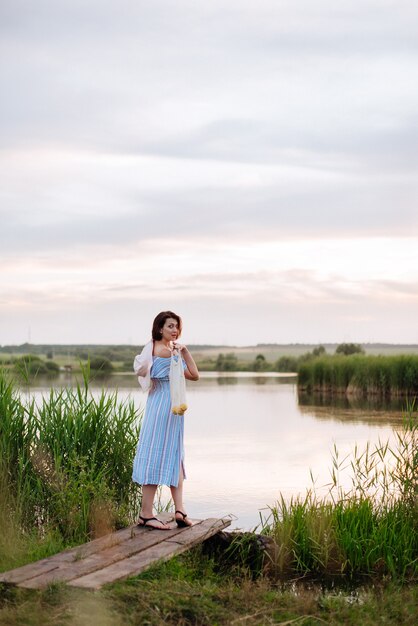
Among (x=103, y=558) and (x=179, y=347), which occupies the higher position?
(x=179, y=347)

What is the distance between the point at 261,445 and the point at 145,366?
9964 mm

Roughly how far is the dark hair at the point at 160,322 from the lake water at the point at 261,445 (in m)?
1.24

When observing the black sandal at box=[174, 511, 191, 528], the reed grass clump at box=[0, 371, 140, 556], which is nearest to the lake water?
the reed grass clump at box=[0, 371, 140, 556]

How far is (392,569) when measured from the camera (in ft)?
19.2

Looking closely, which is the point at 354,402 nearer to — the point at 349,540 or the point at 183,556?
the point at 349,540

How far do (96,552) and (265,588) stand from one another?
1.11 metres

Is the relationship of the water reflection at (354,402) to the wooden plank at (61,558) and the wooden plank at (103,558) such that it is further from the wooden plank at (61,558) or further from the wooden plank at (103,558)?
the wooden plank at (61,558)

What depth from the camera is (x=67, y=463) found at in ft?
22.7

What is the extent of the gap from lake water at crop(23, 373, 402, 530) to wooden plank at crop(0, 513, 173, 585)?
6.17 feet

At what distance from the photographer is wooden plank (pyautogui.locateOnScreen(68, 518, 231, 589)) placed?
4.70m

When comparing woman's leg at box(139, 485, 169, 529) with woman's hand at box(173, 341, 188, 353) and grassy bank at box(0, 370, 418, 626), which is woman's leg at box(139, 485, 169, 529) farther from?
woman's hand at box(173, 341, 188, 353)

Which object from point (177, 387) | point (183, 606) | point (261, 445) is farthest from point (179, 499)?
point (261, 445)

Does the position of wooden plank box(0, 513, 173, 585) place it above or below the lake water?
above

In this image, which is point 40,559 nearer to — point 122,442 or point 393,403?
point 122,442
